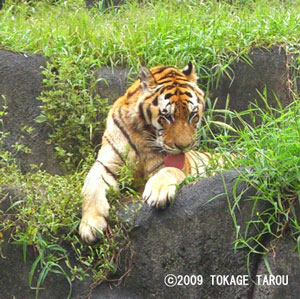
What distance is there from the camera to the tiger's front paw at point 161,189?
5.34 m

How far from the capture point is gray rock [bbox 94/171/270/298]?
5172mm

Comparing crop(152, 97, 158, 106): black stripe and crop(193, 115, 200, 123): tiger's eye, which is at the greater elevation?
crop(152, 97, 158, 106): black stripe

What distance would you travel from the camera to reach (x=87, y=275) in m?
5.32

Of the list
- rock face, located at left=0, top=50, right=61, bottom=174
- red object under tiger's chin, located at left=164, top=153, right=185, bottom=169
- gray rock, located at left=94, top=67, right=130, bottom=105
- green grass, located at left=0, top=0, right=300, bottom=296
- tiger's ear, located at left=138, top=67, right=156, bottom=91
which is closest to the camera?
green grass, located at left=0, top=0, right=300, bottom=296

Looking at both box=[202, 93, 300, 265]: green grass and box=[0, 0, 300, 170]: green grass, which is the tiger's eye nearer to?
box=[202, 93, 300, 265]: green grass

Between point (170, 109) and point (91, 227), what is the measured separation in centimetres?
118

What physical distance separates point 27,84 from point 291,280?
3.41m

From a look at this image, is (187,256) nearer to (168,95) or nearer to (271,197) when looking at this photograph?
(271,197)

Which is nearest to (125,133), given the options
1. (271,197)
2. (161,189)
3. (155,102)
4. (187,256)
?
(155,102)

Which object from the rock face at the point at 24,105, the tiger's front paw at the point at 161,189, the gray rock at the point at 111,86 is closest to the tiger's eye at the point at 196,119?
the tiger's front paw at the point at 161,189

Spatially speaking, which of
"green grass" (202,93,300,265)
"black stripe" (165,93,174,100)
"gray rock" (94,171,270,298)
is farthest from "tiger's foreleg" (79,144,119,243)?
"green grass" (202,93,300,265)

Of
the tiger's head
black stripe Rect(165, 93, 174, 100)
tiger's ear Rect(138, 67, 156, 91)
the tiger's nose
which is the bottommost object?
the tiger's nose

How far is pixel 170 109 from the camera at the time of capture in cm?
601

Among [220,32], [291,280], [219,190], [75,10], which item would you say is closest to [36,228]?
[219,190]
